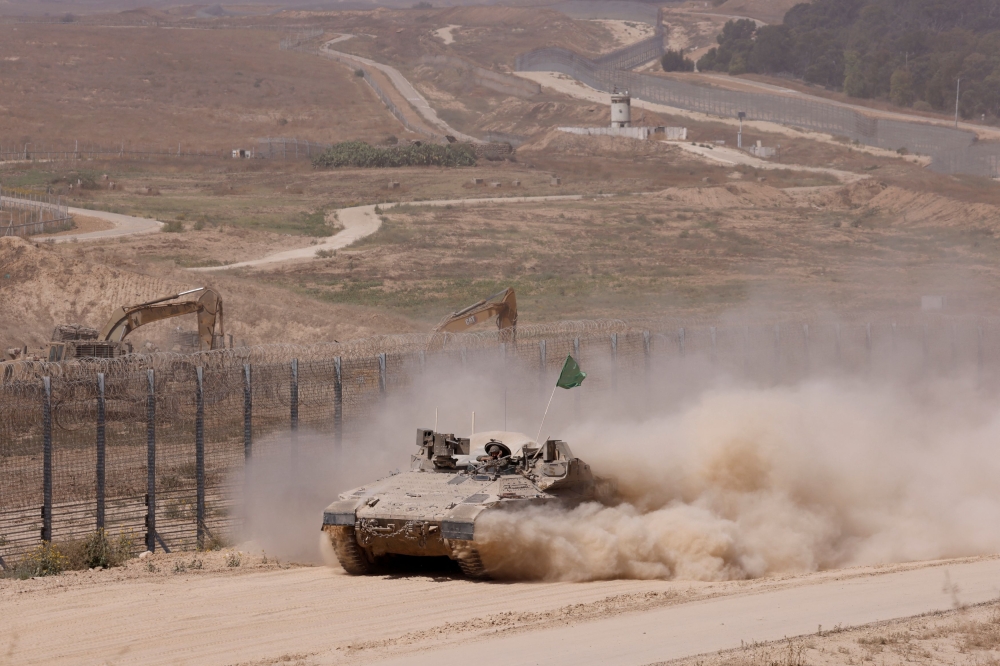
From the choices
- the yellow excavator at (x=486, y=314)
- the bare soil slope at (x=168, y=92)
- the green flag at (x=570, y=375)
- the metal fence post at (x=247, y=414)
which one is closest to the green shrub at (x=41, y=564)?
the metal fence post at (x=247, y=414)

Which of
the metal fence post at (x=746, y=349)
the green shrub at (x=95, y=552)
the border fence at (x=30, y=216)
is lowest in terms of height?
the border fence at (x=30, y=216)

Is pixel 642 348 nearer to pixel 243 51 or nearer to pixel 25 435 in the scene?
pixel 25 435

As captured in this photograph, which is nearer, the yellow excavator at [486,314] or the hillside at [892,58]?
the yellow excavator at [486,314]

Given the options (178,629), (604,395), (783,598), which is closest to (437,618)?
(178,629)

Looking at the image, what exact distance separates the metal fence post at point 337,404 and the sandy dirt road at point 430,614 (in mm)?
4334

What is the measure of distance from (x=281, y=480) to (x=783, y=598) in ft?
29.5

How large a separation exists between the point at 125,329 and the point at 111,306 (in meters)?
8.72

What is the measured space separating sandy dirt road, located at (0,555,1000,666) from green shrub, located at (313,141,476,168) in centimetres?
8485

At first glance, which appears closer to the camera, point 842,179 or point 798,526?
point 798,526

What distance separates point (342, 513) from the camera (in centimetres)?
1819

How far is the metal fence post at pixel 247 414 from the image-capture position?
861 inches

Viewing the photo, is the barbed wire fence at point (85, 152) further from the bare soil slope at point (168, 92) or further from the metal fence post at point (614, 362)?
the metal fence post at point (614, 362)

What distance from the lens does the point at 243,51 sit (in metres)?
173

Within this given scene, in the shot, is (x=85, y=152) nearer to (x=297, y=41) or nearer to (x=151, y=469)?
(x=297, y=41)
